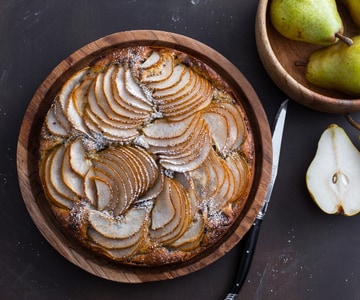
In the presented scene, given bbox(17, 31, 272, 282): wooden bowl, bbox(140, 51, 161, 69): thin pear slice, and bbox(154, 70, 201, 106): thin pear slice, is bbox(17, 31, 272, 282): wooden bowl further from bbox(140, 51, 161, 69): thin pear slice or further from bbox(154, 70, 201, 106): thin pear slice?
bbox(154, 70, 201, 106): thin pear slice

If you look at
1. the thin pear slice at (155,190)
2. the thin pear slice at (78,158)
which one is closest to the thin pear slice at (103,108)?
the thin pear slice at (78,158)

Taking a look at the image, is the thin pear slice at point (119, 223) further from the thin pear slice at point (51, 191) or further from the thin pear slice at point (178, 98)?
the thin pear slice at point (178, 98)

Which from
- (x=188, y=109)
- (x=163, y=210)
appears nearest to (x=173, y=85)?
(x=188, y=109)

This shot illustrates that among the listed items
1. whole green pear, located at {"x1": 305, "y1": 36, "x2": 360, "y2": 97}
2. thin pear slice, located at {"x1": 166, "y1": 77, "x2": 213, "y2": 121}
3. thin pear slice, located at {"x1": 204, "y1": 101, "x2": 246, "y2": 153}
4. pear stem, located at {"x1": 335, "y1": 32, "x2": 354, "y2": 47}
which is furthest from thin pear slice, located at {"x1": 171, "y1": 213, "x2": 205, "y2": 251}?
pear stem, located at {"x1": 335, "y1": 32, "x2": 354, "y2": 47}

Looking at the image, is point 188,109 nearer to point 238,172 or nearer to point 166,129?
point 166,129

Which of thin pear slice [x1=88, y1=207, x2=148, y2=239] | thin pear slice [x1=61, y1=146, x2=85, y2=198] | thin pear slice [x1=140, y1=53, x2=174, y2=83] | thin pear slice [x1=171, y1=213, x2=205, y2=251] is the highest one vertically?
thin pear slice [x1=140, y1=53, x2=174, y2=83]
